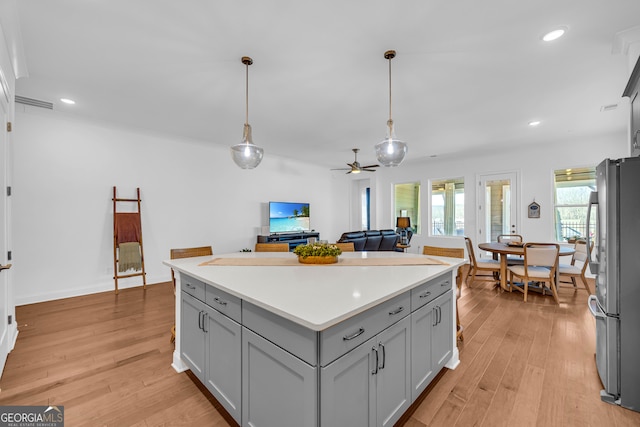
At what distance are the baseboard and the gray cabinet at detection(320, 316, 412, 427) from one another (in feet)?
15.3

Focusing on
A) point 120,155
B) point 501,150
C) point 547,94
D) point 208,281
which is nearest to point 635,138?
point 547,94

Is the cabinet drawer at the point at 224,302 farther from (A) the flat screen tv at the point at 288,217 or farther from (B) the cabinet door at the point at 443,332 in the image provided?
(A) the flat screen tv at the point at 288,217

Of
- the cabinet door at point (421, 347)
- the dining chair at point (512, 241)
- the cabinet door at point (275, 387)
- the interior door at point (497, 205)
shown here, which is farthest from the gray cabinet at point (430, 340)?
the interior door at point (497, 205)

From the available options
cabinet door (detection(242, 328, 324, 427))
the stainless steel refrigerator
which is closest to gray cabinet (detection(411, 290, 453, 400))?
cabinet door (detection(242, 328, 324, 427))

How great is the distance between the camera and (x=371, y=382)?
1.38 meters

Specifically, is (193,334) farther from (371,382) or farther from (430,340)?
(430,340)

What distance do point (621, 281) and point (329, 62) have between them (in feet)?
9.10

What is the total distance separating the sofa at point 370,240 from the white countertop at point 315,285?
2.70m

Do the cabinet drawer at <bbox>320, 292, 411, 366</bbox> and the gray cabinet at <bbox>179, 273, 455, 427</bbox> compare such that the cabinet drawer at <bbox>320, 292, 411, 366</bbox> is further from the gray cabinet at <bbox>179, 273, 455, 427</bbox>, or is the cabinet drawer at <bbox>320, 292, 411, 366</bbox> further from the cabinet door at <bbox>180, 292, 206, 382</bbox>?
the cabinet door at <bbox>180, 292, 206, 382</bbox>

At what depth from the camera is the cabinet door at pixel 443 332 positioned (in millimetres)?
1992

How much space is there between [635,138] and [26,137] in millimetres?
6633

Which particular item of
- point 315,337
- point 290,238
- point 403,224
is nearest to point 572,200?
point 403,224

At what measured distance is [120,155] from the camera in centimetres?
456

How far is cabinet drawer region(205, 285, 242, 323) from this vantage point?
1.55m
